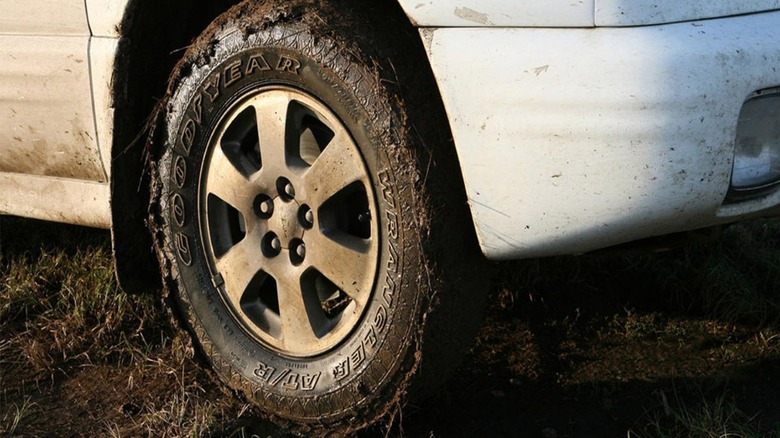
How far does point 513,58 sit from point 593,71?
0.56 ft

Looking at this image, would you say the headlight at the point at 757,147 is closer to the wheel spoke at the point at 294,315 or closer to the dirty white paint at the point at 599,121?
the dirty white paint at the point at 599,121

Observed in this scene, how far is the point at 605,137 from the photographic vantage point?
81.9 inches

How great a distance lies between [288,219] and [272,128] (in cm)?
24

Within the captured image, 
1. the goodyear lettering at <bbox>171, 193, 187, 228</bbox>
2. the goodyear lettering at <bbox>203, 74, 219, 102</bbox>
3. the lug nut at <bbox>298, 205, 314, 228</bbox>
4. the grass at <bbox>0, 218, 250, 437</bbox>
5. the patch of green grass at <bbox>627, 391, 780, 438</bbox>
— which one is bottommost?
the grass at <bbox>0, 218, 250, 437</bbox>

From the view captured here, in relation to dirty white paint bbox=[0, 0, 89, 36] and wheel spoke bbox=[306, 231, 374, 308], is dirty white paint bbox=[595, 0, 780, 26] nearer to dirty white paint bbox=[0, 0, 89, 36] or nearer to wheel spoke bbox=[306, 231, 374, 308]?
wheel spoke bbox=[306, 231, 374, 308]

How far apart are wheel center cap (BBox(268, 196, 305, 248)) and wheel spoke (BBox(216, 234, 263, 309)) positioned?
0.10 metres

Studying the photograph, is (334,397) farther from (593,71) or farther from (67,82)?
(67,82)

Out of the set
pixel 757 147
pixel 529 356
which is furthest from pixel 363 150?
pixel 529 356

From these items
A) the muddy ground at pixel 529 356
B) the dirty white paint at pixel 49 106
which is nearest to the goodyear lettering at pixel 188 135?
the dirty white paint at pixel 49 106

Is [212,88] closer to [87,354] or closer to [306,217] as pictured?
[306,217]

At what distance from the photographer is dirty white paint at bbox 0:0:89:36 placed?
2926 mm

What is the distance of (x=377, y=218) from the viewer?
2.43m

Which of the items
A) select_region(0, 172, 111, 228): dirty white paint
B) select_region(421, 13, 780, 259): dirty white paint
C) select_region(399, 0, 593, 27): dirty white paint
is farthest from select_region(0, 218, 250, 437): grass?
select_region(399, 0, 593, 27): dirty white paint

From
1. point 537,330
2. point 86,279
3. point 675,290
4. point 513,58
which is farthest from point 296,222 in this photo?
point 675,290
